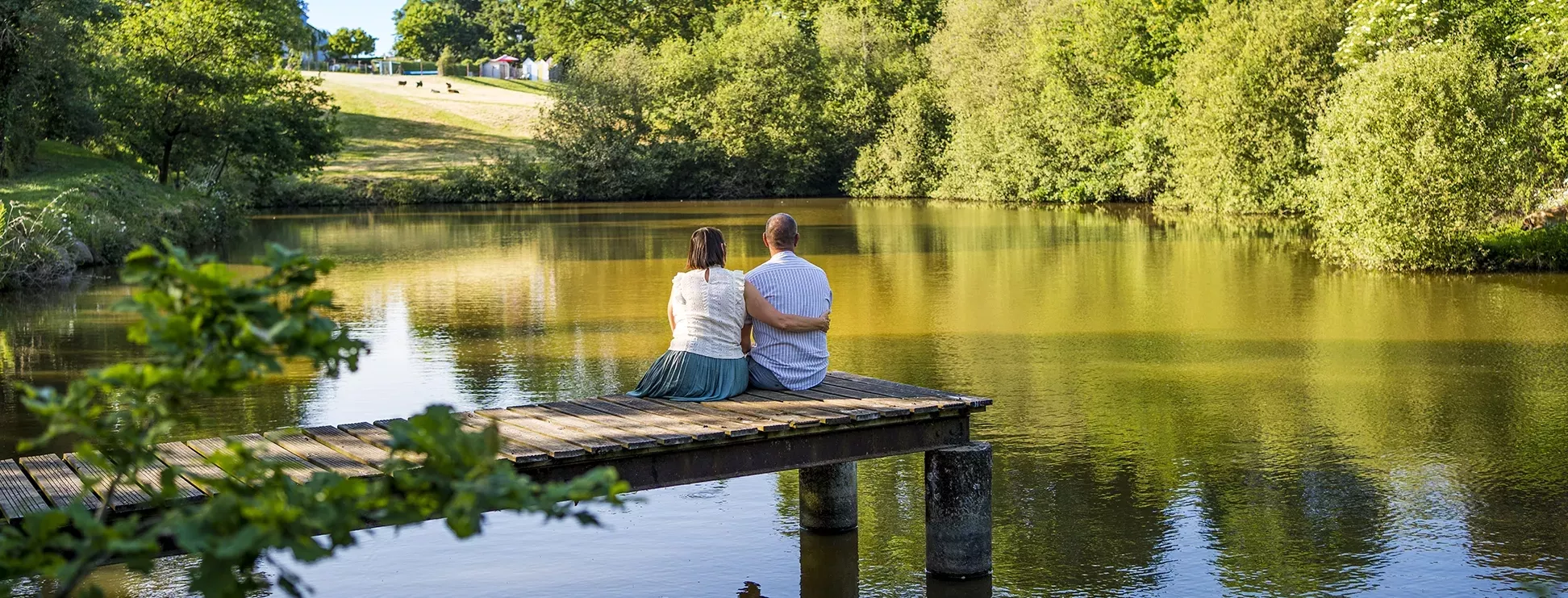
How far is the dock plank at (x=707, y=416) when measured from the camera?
7.11 metres

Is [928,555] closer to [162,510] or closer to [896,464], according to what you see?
[896,464]

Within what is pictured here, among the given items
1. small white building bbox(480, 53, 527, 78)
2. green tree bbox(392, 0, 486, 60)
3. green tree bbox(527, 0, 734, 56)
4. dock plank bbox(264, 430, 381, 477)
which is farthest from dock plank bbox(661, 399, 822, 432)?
green tree bbox(392, 0, 486, 60)

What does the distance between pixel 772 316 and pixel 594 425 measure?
1.37 m

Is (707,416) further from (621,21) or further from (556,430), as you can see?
(621,21)

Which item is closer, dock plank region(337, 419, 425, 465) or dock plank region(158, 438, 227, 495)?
dock plank region(158, 438, 227, 495)

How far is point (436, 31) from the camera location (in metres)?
125

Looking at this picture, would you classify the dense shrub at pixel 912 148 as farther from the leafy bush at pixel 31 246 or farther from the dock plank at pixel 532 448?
the dock plank at pixel 532 448

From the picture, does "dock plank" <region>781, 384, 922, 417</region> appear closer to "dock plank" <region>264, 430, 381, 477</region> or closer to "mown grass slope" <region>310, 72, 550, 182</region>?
"dock plank" <region>264, 430, 381, 477</region>

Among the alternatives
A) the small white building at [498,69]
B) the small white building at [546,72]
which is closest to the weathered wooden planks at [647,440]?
the small white building at [546,72]

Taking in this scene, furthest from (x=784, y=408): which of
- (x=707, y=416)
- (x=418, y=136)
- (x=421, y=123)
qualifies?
(x=421, y=123)

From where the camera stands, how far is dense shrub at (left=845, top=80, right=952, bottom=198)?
58.7 m

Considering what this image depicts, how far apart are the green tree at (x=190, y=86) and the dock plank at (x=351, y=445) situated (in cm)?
3384

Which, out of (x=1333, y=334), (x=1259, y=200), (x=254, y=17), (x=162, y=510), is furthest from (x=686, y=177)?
(x=162, y=510)

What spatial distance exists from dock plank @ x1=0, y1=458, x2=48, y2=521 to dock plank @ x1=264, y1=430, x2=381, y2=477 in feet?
3.25
